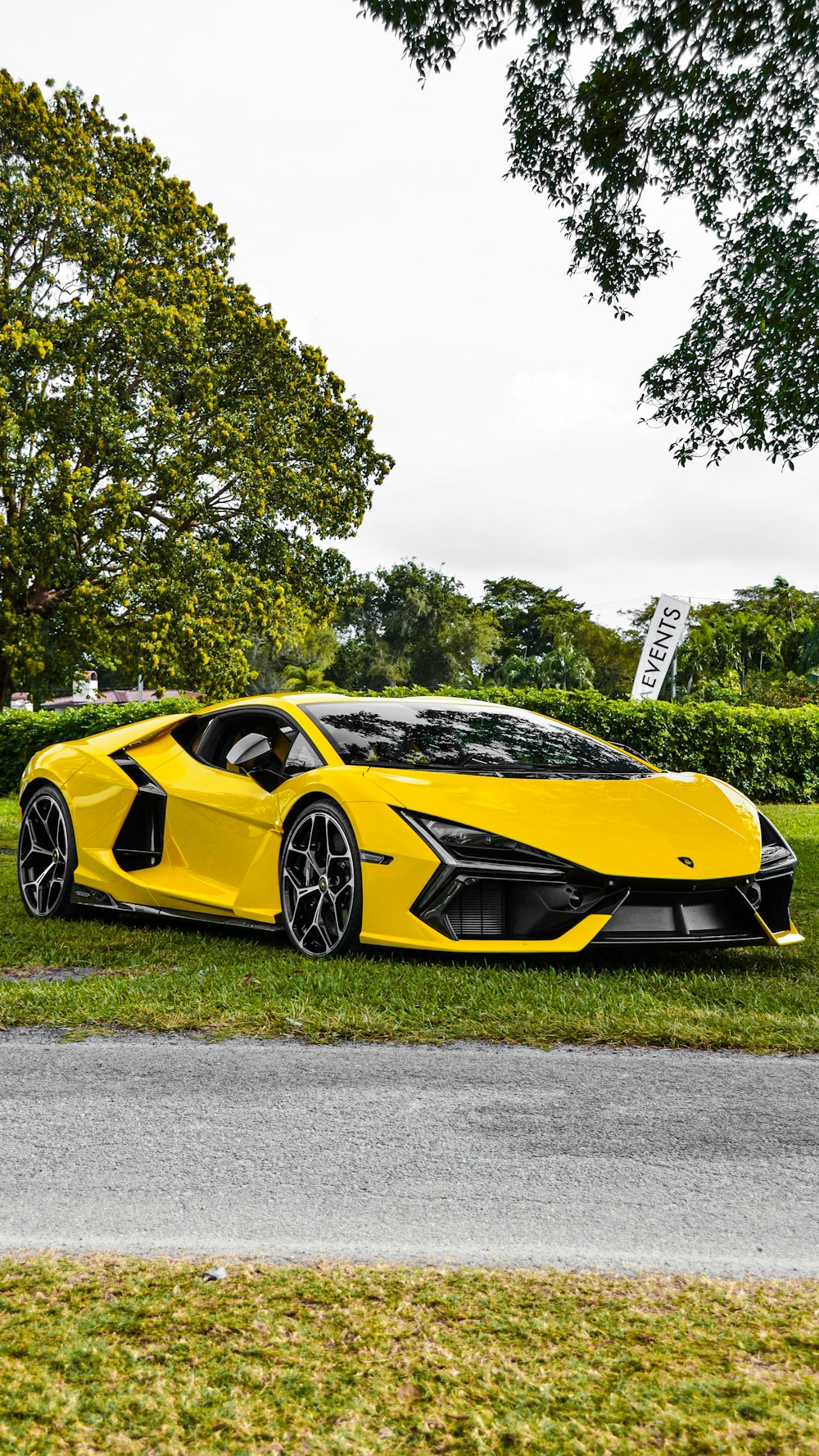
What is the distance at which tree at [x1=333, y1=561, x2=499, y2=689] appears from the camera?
241 ft

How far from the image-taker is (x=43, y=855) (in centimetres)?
778

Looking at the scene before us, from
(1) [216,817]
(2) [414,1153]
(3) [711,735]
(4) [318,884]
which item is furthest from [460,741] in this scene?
(3) [711,735]

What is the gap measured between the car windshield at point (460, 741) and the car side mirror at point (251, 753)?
11.8 inches

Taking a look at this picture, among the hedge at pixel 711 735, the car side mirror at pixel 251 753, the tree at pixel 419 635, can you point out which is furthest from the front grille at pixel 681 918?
the tree at pixel 419 635

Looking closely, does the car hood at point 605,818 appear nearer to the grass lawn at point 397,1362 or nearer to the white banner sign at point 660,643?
the grass lawn at point 397,1362

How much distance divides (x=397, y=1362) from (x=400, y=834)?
11.6 ft

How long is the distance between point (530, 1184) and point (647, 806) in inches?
126

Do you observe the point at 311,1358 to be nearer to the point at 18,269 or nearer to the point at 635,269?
the point at 635,269

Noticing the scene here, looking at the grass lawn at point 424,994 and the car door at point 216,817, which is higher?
the car door at point 216,817

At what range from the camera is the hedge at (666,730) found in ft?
61.4

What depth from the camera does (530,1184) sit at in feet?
10.0

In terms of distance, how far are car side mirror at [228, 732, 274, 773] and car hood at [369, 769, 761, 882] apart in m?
0.92

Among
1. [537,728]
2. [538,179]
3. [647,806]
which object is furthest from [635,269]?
[647,806]

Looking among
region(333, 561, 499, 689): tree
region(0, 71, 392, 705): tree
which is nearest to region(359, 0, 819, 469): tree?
region(0, 71, 392, 705): tree
